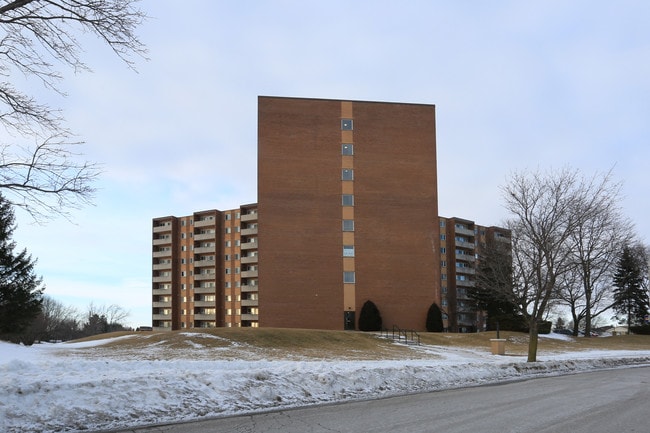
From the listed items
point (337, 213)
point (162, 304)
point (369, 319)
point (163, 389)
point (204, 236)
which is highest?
point (204, 236)

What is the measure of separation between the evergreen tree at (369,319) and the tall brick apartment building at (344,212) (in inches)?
40.0

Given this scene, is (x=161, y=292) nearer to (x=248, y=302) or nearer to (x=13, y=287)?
(x=248, y=302)

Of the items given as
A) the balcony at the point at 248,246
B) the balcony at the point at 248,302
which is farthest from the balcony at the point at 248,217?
the balcony at the point at 248,302

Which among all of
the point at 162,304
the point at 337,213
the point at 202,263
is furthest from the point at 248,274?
the point at 337,213

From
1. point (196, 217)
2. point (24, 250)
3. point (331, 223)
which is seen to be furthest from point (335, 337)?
point (196, 217)

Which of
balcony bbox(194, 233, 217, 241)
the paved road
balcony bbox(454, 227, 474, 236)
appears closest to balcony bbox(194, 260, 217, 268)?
balcony bbox(194, 233, 217, 241)

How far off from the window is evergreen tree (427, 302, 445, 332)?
1305 cm

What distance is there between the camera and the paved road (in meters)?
8.41

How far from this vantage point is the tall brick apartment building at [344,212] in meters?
51.1

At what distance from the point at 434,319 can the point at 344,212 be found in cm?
1379

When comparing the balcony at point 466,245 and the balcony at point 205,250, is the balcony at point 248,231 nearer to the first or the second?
the balcony at point 205,250

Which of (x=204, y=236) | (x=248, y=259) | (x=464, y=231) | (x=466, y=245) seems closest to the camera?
(x=248, y=259)

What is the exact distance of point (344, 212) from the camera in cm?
5316

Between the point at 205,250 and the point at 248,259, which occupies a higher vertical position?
the point at 205,250
